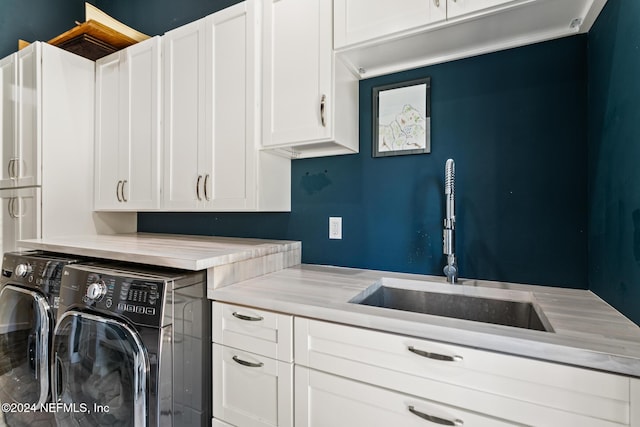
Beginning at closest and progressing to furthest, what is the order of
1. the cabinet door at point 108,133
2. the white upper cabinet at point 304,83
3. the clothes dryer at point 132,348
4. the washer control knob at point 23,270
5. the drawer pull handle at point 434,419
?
the drawer pull handle at point 434,419 < the clothes dryer at point 132,348 < the white upper cabinet at point 304,83 < the washer control knob at point 23,270 < the cabinet door at point 108,133

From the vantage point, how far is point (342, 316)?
993 mm

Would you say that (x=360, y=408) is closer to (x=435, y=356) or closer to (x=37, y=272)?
(x=435, y=356)

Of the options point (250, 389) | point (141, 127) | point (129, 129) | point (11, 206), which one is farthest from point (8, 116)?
point (250, 389)

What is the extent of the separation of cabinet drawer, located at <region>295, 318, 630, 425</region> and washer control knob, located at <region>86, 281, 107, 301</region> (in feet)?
2.63

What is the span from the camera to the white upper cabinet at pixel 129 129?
1962 millimetres

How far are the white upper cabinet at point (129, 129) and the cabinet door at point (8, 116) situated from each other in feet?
1.84

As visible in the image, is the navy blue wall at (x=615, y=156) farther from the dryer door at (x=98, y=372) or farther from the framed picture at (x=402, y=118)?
the dryer door at (x=98, y=372)

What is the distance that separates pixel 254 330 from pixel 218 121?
1.16 metres

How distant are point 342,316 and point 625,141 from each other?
1.02m

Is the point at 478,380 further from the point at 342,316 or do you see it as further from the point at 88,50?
the point at 88,50

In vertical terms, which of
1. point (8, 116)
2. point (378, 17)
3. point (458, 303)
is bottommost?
point (458, 303)

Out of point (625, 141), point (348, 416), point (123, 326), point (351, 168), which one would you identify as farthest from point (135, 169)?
point (625, 141)

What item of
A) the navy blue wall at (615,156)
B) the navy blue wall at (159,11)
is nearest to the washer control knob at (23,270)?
the navy blue wall at (159,11)

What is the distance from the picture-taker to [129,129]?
6.86 feet
